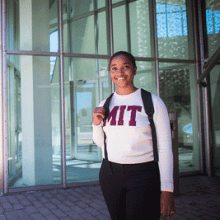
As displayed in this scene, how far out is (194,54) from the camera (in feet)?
21.2

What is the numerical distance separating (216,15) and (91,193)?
528cm

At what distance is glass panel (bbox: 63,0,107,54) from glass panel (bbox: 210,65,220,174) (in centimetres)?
286

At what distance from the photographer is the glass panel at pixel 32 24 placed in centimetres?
538

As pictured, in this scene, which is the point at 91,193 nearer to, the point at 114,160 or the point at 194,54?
the point at 114,160

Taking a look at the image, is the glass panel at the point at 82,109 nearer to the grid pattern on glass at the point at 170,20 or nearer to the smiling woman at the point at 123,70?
the grid pattern on glass at the point at 170,20

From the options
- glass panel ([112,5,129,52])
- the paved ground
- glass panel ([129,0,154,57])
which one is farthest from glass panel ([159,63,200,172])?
glass panel ([112,5,129,52])

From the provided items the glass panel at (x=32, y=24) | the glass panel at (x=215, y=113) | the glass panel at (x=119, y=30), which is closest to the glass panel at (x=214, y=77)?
the glass panel at (x=215, y=113)

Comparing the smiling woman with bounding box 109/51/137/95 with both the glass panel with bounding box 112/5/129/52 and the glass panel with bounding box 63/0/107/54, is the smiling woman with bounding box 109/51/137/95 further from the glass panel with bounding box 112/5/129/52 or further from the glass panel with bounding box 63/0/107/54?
the glass panel with bounding box 112/5/129/52

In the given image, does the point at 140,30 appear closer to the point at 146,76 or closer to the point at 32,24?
the point at 146,76

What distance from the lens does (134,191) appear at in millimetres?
1518

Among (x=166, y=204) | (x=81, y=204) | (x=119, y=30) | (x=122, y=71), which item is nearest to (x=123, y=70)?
(x=122, y=71)

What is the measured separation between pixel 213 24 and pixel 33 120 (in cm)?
504

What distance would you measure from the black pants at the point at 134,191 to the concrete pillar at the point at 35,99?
4052mm

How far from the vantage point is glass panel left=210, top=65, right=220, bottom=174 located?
610 centimetres
